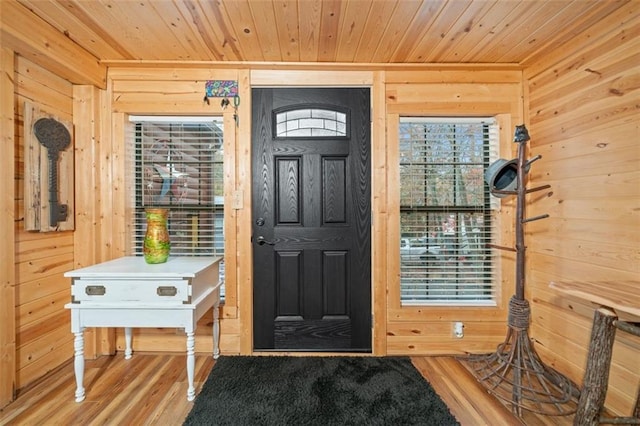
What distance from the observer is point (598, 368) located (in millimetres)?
1312

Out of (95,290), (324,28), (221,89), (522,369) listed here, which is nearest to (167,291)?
(95,290)

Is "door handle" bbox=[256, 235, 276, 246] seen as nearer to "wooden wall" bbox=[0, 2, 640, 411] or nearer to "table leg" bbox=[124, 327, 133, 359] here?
"wooden wall" bbox=[0, 2, 640, 411]

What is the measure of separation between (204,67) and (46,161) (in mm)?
1324

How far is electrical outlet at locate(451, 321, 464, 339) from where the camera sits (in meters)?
2.25

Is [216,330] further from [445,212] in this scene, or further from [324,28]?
[324,28]

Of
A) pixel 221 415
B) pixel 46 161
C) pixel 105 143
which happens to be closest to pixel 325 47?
pixel 105 143

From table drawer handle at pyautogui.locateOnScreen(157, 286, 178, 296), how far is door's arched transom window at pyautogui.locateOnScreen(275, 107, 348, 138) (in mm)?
1375

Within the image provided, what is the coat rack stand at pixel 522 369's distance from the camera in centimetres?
167

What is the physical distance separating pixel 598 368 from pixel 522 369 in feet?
1.59

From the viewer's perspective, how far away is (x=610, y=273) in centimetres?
166

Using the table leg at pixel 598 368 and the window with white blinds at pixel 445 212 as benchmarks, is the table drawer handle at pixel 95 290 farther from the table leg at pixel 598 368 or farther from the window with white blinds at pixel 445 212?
the table leg at pixel 598 368

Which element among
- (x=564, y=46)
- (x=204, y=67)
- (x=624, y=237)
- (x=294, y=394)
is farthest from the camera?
(x=204, y=67)

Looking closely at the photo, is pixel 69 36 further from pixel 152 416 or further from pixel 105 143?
pixel 152 416

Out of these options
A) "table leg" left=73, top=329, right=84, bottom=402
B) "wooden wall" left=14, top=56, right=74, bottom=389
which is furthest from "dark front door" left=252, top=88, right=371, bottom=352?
"wooden wall" left=14, top=56, right=74, bottom=389
